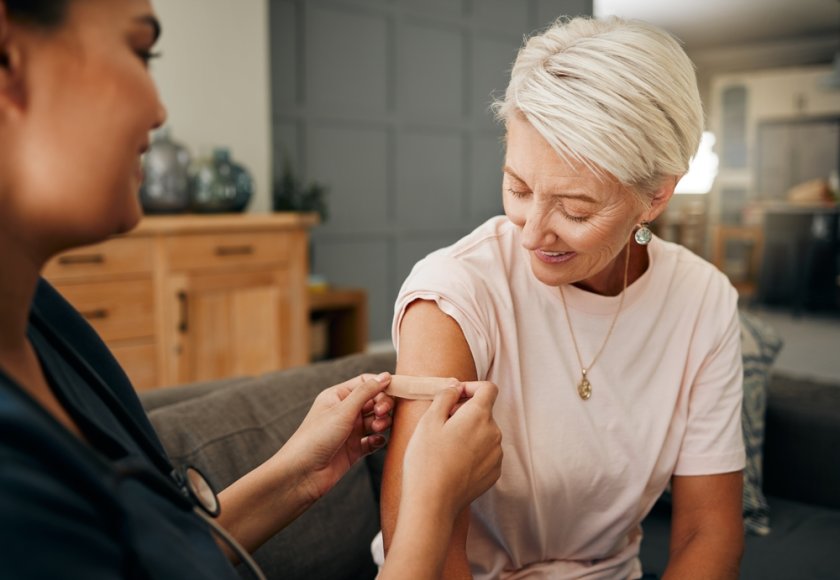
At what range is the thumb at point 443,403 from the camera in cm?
89

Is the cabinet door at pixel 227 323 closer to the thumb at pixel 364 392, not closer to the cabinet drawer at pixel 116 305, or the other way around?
the cabinet drawer at pixel 116 305

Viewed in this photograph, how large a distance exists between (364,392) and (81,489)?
55cm

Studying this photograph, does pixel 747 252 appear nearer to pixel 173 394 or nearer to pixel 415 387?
pixel 173 394

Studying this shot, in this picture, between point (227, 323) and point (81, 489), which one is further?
point (227, 323)

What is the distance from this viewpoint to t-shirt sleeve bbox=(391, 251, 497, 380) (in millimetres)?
1120

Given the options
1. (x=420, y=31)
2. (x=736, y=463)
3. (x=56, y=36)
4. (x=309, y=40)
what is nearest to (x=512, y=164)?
(x=736, y=463)

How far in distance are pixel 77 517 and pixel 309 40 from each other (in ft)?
16.7

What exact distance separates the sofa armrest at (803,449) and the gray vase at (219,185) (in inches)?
99.3

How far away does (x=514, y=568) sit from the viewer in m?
1.22

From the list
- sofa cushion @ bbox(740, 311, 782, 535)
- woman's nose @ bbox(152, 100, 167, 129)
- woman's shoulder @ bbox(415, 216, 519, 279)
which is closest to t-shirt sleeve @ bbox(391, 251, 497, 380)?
woman's shoulder @ bbox(415, 216, 519, 279)

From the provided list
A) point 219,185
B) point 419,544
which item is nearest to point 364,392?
point 419,544

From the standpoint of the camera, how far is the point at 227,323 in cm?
369

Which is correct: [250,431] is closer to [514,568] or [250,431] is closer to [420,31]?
[514,568]

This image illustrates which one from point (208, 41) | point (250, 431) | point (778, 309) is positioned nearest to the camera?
point (250, 431)
